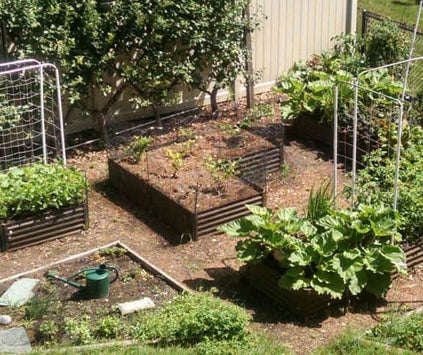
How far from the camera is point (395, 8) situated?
1772 centimetres

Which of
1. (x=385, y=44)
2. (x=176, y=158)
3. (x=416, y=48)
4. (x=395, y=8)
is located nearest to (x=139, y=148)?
(x=176, y=158)

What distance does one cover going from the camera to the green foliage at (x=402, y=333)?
24.7 ft

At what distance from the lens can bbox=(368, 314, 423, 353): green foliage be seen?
7.53 metres

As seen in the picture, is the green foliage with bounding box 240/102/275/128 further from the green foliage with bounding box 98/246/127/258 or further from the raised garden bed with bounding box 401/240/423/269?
the raised garden bed with bounding box 401/240/423/269

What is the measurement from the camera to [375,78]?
38.2ft

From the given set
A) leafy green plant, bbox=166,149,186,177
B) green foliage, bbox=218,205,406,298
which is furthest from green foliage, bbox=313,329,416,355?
leafy green plant, bbox=166,149,186,177

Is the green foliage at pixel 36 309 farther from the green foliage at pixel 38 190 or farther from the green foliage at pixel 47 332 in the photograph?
the green foliage at pixel 38 190

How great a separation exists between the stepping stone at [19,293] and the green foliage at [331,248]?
6.21 ft

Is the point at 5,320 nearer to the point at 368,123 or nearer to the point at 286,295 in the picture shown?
the point at 286,295

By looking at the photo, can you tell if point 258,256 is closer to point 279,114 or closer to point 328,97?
point 328,97

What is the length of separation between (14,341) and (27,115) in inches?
156

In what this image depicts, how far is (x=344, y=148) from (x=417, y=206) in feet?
8.61

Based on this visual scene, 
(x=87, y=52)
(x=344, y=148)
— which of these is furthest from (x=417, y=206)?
(x=87, y=52)

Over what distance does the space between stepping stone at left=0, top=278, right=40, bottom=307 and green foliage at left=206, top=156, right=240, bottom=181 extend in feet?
8.33
